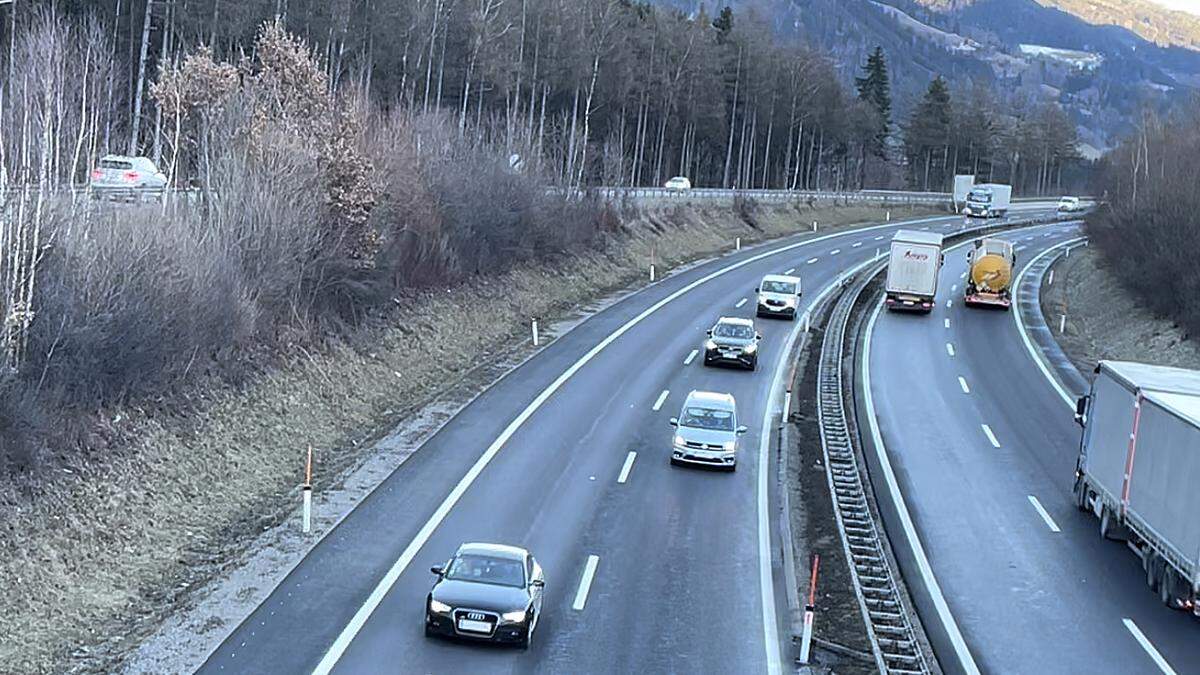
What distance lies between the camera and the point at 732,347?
4075cm

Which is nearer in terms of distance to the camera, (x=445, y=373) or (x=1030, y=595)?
(x=1030, y=595)

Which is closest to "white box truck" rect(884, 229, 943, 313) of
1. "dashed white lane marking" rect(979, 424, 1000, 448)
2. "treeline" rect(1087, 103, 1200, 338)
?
"treeline" rect(1087, 103, 1200, 338)

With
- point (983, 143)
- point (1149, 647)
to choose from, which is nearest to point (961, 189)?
point (983, 143)

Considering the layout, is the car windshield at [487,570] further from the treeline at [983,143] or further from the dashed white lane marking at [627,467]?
the treeline at [983,143]

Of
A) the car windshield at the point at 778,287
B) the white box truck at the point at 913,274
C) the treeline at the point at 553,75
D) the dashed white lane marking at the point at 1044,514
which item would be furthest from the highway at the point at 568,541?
the white box truck at the point at 913,274

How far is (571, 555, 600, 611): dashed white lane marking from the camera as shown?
19683mm

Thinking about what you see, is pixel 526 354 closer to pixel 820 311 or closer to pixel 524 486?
pixel 524 486

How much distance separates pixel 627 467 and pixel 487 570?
1045 cm

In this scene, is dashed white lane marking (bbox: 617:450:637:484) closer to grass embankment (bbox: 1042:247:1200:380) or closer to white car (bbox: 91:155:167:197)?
white car (bbox: 91:155:167:197)

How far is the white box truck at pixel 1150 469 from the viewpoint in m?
19.6

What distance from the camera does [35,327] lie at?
69.4 ft

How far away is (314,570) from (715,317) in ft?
109

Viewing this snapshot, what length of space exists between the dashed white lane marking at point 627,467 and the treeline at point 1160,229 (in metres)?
27.1

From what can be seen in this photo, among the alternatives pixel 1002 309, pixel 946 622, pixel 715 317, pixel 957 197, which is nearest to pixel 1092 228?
pixel 1002 309
